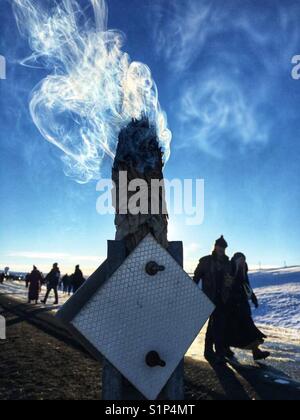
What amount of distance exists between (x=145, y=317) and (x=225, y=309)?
179 inches

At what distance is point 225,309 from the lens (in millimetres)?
6309

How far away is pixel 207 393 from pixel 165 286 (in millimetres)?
→ 2482

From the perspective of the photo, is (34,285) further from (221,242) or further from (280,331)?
(221,242)

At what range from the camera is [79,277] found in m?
15.6

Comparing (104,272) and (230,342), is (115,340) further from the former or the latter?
(230,342)

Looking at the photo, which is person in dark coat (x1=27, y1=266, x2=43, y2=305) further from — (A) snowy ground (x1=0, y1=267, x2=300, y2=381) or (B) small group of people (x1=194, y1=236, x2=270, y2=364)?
(B) small group of people (x1=194, y1=236, x2=270, y2=364)

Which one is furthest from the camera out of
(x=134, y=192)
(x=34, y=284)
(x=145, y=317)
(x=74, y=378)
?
(x=34, y=284)

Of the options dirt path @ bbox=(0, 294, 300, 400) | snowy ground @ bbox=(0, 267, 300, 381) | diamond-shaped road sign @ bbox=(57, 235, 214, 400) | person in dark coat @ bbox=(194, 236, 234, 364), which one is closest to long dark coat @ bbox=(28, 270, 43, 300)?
snowy ground @ bbox=(0, 267, 300, 381)

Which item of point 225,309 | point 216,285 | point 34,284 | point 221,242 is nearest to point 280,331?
point 225,309

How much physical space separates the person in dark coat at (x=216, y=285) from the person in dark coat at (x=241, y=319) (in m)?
0.15

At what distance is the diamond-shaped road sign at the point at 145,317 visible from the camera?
1968 mm

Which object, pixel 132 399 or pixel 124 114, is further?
pixel 124 114
